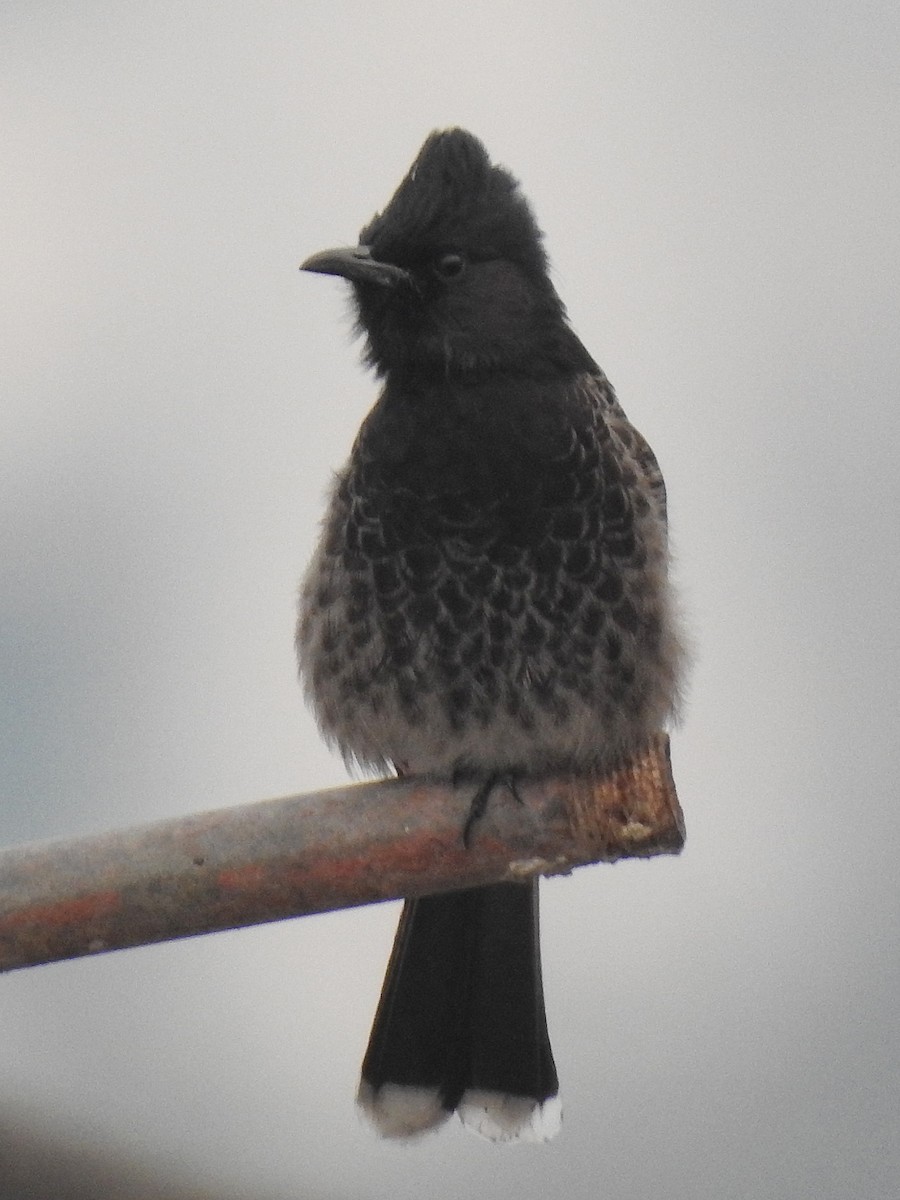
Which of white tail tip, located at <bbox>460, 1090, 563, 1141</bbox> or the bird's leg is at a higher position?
the bird's leg

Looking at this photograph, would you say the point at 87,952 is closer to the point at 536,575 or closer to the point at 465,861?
the point at 465,861

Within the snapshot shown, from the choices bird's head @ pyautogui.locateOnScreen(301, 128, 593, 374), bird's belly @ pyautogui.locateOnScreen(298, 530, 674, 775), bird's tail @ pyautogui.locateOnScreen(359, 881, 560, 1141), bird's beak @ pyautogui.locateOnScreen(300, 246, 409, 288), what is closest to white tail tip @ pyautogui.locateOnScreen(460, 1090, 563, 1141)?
bird's tail @ pyautogui.locateOnScreen(359, 881, 560, 1141)

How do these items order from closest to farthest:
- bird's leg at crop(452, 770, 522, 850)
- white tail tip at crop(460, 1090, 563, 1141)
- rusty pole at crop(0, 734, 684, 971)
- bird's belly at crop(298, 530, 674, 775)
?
rusty pole at crop(0, 734, 684, 971), bird's leg at crop(452, 770, 522, 850), bird's belly at crop(298, 530, 674, 775), white tail tip at crop(460, 1090, 563, 1141)

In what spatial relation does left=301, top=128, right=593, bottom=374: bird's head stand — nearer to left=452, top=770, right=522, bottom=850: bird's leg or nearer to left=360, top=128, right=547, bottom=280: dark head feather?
left=360, top=128, right=547, bottom=280: dark head feather

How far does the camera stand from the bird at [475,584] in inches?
128

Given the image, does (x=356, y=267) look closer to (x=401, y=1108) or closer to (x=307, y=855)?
(x=307, y=855)

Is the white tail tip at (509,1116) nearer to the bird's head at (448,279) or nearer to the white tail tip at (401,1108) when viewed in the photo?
the white tail tip at (401,1108)

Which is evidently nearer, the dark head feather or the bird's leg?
the bird's leg

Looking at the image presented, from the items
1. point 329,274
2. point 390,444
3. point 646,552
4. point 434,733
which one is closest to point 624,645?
point 646,552

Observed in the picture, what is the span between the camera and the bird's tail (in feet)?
11.2

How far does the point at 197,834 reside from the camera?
256 centimetres

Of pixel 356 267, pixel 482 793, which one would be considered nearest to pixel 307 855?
pixel 482 793

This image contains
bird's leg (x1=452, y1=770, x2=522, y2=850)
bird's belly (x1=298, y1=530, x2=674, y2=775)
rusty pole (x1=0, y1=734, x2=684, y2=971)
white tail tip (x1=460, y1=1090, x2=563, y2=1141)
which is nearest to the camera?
rusty pole (x1=0, y1=734, x2=684, y2=971)

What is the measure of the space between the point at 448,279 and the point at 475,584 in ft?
2.38
